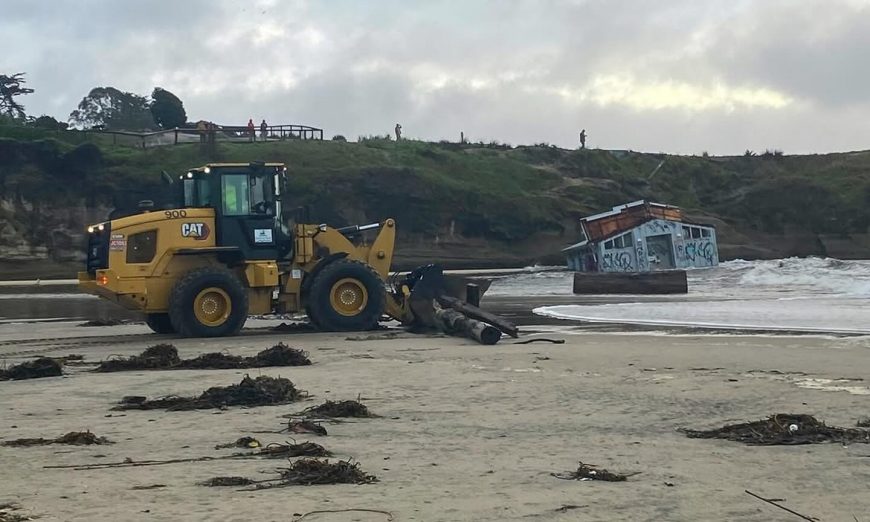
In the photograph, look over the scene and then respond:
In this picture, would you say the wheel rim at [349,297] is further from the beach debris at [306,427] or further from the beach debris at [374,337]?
the beach debris at [306,427]

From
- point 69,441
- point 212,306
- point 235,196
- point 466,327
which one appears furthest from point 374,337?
point 69,441

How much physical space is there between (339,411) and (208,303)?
10073mm

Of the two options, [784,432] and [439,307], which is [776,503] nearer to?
[784,432]

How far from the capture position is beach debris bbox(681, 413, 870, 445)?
792 centimetres

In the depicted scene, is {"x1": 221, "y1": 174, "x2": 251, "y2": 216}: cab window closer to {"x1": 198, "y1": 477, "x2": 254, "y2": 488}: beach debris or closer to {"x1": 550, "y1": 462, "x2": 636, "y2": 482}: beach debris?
{"x1": 198, "y1": 477, "x2": 254, "y2": 488}: beach debris

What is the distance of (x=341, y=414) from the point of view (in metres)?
9.10

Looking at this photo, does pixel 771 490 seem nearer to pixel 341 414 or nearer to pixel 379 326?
pixel 341 414

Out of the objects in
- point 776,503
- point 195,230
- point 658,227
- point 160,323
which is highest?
point 658,227

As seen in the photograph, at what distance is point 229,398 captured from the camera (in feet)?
32.4

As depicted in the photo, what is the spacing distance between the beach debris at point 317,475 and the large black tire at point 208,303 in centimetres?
1221

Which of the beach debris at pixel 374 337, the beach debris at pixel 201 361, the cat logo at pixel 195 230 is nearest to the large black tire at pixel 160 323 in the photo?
the cat logo at pixel 195 230

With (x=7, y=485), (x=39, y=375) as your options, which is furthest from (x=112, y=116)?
(x=7, y=485)

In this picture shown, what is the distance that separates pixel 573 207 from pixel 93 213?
26.7 meters

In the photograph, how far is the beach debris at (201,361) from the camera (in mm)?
13227
